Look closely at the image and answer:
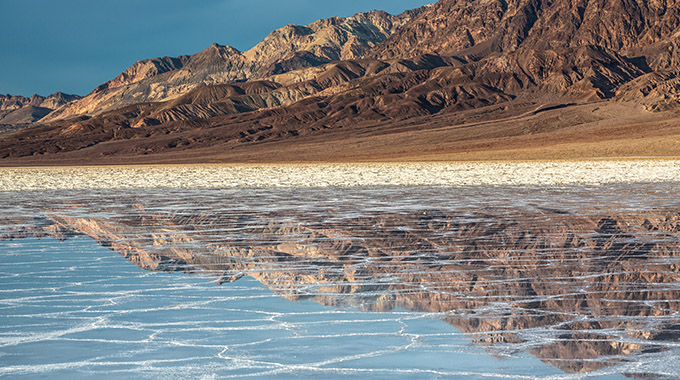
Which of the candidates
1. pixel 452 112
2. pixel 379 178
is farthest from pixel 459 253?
pixel 452 112

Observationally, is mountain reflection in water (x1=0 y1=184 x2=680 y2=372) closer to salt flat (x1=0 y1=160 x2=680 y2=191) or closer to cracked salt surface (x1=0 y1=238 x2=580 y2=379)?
cracked salt surface (x1=0 y1=238 x2=580 y2=379)

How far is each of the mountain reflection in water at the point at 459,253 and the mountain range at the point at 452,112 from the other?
4860cm

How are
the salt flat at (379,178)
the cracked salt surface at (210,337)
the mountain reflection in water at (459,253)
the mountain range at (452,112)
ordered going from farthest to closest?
the mountain range at (452,112) → the salt flat at (379,178) → the mountain reflection in water at (459,253) → the cracked salt surface at (210,337)

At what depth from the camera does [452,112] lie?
406ft

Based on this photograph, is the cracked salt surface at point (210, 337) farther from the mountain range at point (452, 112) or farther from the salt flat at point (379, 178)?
the mountain range at point (452, 112)

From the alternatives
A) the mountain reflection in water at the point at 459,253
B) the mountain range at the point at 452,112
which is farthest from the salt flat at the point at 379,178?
the mountain range at the point at 452,112

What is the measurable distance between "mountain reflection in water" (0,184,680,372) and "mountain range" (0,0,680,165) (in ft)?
159

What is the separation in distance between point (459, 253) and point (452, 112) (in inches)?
4592

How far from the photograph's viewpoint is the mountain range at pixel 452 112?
84375mm

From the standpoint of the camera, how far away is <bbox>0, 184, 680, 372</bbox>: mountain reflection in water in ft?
18.3

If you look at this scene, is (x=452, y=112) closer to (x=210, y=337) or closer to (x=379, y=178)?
(x=379, y=178)

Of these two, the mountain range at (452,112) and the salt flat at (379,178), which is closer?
the salt flat at (379,178)

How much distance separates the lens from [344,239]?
→ 34.3ft

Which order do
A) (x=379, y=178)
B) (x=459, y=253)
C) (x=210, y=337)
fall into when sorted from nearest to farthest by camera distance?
(x=210, y=337)
(x=459, y=253)
(x=379, y=178)
